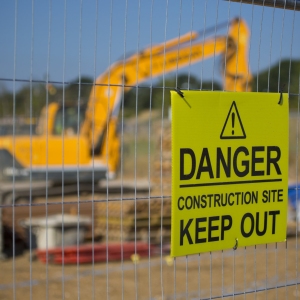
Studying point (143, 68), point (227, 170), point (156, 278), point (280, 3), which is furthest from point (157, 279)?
point (280, 3)

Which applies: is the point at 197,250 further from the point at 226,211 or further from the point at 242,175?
the point at 242,175

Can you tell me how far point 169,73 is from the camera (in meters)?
9.16

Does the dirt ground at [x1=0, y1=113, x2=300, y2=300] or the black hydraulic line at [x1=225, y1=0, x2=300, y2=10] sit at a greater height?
the black hydraulic line at [x1=225, y1=0, x2=300, y2=10]

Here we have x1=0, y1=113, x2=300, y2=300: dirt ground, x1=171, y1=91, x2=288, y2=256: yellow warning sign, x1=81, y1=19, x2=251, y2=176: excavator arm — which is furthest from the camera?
x1=81, y1=19, x2=251, y2=176: excavator arm

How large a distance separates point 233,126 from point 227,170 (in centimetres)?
23

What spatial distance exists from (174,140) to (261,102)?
0.60 m

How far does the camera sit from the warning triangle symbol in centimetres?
298

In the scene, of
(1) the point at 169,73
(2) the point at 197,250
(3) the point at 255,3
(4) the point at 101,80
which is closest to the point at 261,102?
(3) the point at 255,3

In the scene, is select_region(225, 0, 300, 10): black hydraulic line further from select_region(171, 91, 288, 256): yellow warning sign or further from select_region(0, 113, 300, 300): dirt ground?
select_region(0, 113, 300, 300): dirt ground

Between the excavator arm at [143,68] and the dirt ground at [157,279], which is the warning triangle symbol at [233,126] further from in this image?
the excavator arm at [143,68]

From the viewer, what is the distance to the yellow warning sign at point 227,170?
2.86 meters

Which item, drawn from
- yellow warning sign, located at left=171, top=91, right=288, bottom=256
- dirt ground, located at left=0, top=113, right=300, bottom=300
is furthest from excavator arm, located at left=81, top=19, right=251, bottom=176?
yellow warning sign, located at left=171, top=91, right=288, bottom=256

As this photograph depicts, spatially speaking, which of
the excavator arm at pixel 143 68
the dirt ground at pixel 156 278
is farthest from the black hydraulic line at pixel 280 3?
the excavator arm at pixel 143 68

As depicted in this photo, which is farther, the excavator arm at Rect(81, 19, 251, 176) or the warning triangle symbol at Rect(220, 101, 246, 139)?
the excavator arm at Rect(81, 19, 251, 176)
